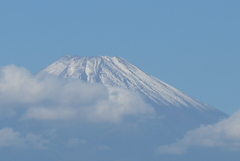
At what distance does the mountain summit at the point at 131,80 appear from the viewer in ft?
372

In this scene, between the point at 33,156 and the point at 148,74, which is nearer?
the point at 33,156

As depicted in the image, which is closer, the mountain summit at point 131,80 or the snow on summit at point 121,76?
the snow on summit at point 121,76

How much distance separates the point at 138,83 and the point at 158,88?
9.41 ft

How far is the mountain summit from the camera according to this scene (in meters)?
114

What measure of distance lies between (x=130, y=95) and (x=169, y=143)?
7830mm

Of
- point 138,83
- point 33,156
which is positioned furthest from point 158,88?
point 33,156

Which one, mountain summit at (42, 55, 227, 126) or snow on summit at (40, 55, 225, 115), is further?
mountain summit at (42, 55, 227, 126)

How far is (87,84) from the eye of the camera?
111 m

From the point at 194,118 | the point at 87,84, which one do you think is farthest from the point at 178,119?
the point at 87,84

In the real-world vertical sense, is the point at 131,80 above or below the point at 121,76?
below

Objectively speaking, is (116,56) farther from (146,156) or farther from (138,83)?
(146,156)

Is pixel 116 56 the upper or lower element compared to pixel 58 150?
upper

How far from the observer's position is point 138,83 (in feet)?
379

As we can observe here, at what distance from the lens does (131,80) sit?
377 feet
